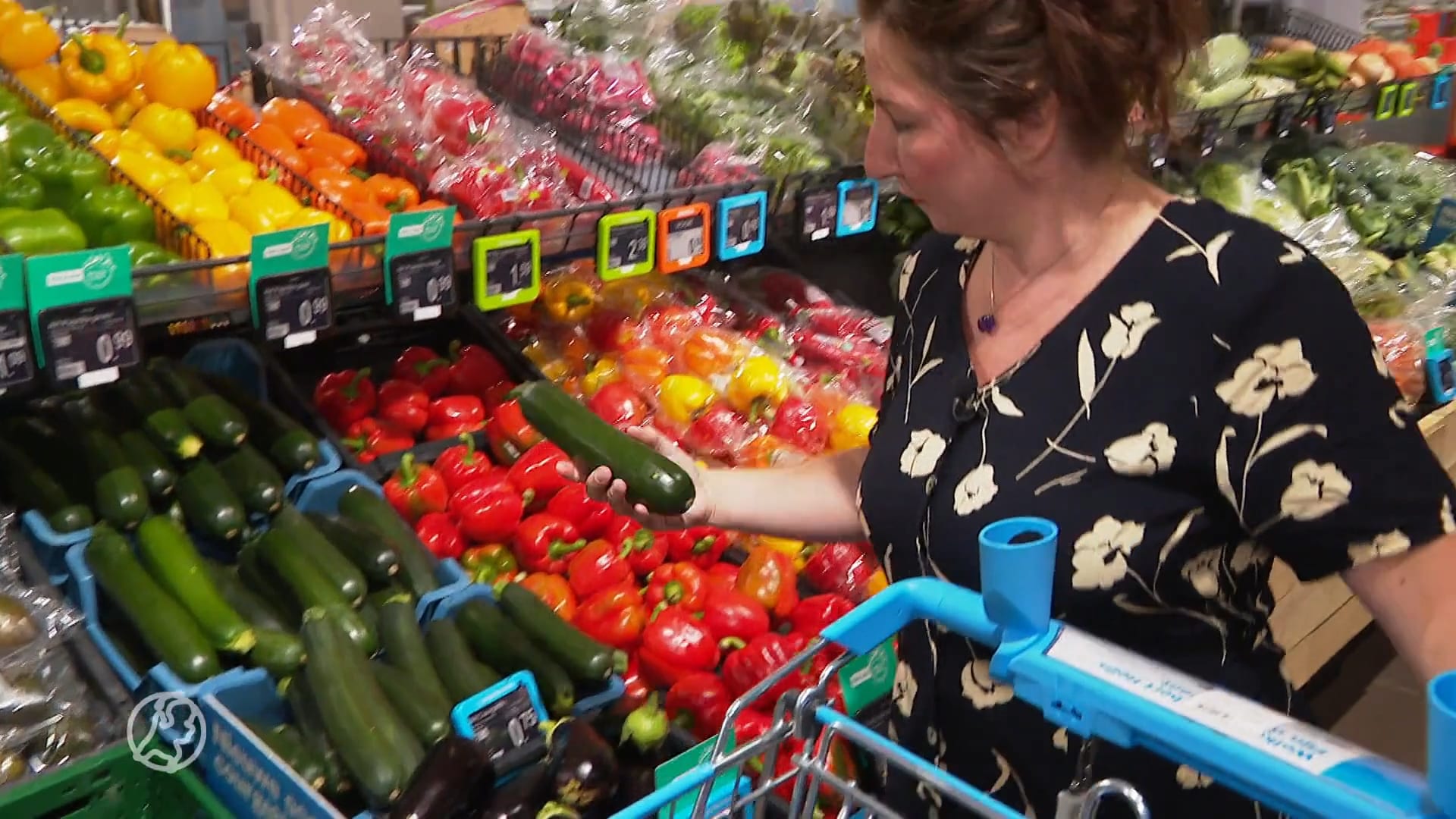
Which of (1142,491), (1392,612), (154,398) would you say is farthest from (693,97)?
(1392,612)

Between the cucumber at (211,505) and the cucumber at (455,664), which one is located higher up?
the cucumber at (211,505)

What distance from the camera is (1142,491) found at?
1205 millimetres

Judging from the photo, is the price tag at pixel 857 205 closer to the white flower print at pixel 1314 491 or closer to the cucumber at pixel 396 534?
the cucumber at pixel 396 534

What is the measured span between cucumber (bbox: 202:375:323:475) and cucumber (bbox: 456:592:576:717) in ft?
1.46

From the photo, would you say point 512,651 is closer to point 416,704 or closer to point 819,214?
point 416,704

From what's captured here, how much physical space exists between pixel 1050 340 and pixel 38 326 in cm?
113

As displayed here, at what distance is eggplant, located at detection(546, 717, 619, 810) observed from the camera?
1.58 m

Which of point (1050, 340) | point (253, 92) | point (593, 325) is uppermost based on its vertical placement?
point (1050, 340)

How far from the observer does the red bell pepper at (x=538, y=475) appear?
2295 mm

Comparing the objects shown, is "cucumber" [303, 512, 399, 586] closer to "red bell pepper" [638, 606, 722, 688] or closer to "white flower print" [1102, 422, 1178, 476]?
"red bell pepper" [638, 606, 722, 688]

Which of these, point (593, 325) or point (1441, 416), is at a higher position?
point (593, 325)

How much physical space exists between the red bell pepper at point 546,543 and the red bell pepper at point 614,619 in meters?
0.15

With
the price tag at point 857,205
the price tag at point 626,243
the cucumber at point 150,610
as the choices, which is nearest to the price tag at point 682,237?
the price tag at point 626,243

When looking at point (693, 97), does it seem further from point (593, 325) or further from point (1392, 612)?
point (1392, 612)
